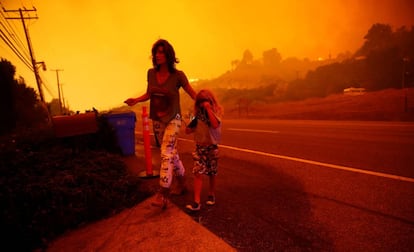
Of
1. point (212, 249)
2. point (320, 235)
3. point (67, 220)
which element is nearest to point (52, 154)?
point (67, 220)

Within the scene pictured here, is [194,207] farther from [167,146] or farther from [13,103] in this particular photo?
[13,103]

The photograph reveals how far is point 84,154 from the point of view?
622 cm

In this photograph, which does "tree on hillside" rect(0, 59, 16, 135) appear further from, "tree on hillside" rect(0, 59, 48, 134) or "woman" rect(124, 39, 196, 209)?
"woman" rect(124, 39, 196, 209)

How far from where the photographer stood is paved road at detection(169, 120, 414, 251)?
2.80 m

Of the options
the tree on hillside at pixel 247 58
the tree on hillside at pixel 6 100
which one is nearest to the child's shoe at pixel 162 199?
the tree on hillside at pixel 6 100

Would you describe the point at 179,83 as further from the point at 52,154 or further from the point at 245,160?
the point at 52,154

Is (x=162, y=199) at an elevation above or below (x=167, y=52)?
Result: below

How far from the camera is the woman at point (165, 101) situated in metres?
3.72

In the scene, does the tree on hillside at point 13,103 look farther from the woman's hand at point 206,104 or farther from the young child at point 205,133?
the woman's hand at point 206,104

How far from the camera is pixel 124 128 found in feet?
26.3

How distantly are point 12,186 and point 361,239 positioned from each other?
4.74 meters

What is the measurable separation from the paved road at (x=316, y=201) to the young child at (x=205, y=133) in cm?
49

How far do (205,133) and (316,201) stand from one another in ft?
6.11

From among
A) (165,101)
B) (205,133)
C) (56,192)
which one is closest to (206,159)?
(205,133)
